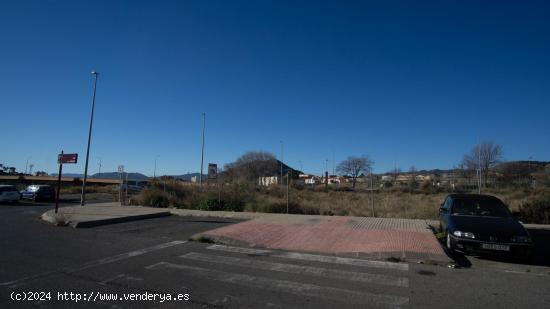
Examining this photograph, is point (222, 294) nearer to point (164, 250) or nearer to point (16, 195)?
point (164, 250)

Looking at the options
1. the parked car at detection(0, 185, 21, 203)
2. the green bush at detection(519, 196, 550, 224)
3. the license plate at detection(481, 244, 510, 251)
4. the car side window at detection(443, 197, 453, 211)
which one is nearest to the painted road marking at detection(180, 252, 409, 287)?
the license plate at detection(481, 244, 510, 251)

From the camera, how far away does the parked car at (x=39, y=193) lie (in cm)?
3070

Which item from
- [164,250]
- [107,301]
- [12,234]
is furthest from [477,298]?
[12,234]

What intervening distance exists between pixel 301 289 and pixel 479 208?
6641mm

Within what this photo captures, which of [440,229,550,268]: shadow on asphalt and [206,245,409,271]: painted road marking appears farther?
[440,229,550,268]: shadow on asphalt

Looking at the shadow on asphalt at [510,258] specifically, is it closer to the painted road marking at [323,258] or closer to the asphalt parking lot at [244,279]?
the asphalt parking lot at [244,279]

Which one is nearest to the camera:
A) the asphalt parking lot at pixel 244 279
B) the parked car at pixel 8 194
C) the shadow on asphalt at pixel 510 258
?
the asphalt parking lot at pixel 244 279

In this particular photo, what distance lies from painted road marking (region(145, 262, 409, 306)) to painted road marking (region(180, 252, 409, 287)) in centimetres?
73

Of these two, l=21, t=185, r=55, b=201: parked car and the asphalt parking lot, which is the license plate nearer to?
the asphalt parking lot

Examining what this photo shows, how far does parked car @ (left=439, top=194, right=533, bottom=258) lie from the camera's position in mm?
7777

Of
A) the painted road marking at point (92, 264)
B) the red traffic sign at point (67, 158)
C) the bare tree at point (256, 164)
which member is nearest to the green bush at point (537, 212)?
the painted road marking at point (92, 264)

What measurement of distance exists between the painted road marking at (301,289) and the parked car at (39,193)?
99.4 feet

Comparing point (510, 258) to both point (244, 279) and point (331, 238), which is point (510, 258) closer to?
point (331, 238)

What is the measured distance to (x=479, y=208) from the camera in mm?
9812
